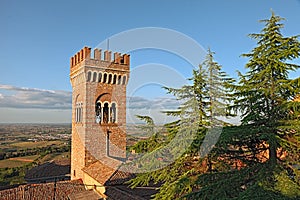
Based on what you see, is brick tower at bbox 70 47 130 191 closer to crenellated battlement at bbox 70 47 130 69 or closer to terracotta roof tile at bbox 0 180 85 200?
crenellated battlement at bbox 70 47 130 69

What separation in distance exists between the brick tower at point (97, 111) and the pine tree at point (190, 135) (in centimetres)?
818

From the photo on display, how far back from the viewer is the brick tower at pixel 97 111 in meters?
14.2

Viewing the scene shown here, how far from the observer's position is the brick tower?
14.2m

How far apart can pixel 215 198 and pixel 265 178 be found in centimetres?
99

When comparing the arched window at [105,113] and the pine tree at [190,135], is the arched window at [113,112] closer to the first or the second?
the arched window at [105,113]

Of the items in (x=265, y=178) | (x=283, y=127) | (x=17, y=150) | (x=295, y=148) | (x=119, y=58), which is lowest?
(x=17, y=150)

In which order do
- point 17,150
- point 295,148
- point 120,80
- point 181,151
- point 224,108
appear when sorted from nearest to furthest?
1. point 295,148
2. point 181,151
3. point 224,108
4. point 120,80
5. point 17,150

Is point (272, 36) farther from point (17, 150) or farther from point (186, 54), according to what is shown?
point (17, 150)

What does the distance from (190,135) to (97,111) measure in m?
11.2

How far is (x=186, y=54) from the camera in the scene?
7.27 m

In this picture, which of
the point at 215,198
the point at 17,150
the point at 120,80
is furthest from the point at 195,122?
the point at 17,150

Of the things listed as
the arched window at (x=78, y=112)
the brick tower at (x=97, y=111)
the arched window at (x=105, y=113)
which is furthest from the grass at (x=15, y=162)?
the arched window at (x=105, y=113)

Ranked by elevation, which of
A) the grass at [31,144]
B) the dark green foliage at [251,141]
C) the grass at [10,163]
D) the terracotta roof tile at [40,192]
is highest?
the dark green foliage at [251,141]

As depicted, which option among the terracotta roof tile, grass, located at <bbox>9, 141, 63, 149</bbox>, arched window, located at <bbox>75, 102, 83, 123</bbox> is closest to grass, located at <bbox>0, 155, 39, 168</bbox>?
grass, located at <bbox>9, 141, 63, 149</bbox>
